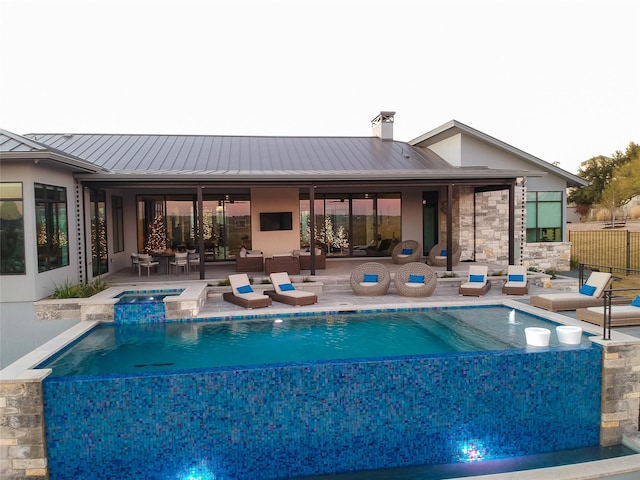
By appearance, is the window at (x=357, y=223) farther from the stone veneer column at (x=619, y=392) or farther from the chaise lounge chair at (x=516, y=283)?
the stone veneer column at (x=619, y=392)

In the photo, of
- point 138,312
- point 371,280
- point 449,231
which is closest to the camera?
point 138,312

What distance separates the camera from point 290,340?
28.8 ft

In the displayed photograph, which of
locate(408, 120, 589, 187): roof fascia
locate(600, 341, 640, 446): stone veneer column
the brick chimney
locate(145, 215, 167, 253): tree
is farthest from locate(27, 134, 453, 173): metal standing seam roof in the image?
locate(600, 341, 640, 446): stone veneer column

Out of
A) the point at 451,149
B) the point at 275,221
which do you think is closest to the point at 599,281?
the point at 451,149

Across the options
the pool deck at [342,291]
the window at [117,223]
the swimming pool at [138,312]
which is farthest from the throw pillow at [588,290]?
the window at [117,223]

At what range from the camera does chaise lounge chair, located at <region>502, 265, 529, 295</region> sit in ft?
39.9

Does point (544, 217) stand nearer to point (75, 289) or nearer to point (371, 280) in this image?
point (371, 280)

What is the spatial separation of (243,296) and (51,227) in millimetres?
4716

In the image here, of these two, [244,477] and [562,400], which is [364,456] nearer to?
[244,477]

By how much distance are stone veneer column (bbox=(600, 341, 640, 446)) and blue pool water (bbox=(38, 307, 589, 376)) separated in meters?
0.49

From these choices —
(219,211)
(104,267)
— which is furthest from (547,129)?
(104,267)

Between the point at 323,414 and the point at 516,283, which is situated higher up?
the point at 516,283

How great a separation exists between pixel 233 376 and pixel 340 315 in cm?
421

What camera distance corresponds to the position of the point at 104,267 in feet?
48.2
